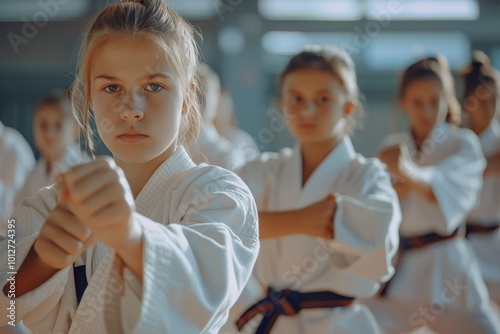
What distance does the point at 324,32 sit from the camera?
418 inches

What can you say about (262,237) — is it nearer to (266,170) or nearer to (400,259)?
(266,170)

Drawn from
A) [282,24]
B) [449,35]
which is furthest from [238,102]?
[449,35]

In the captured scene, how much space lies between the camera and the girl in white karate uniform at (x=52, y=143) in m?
5.35

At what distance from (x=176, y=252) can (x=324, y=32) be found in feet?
30.5

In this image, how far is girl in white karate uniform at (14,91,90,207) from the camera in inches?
211

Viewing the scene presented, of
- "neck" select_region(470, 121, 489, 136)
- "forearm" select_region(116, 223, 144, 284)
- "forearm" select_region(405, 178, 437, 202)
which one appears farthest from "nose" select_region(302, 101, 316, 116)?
"neck" select_region(470, 121, 489, 136)

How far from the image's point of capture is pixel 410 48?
35.0 feet

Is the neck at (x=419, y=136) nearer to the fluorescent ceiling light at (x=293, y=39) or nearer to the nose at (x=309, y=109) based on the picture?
the nose at (x=309, y=109)

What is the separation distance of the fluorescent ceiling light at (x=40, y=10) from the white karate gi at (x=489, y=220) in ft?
19.9

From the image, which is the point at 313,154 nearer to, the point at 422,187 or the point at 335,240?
the point at 335,240

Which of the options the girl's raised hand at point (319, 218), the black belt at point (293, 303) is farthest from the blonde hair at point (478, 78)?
the girl's raised hand at point (319, 218)

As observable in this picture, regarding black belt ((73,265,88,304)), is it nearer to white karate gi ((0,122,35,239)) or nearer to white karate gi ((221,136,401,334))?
white karate gi ((221,136,401,334))

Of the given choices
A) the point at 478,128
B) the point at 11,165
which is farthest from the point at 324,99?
the point at 11,165

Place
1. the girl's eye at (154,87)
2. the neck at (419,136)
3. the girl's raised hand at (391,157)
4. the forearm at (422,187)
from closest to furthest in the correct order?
the girl's eye at (154,87), the girl's raised hand at (391,157), the forearm at (422,187), the neck at (419,136)
